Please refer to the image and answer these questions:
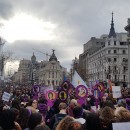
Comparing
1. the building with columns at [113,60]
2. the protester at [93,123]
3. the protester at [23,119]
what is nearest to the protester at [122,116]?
the protester at [93,123]

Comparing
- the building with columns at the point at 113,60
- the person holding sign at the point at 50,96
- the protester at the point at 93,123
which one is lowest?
the protester at the point at 93,123

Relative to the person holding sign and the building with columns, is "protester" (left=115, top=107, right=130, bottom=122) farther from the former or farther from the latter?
the building with columns

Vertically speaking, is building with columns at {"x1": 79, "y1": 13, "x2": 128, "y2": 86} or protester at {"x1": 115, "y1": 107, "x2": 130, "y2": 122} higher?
building with columns at {"x1": 79, "y1": 13, "x2": 128, "y2": 86}

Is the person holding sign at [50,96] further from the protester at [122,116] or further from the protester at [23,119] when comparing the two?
the protester at [122,116]

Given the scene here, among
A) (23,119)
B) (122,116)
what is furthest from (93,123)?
(23,119)

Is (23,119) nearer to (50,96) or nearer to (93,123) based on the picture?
(93,123)

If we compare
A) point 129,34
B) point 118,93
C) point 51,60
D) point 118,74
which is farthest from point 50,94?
point 51,60

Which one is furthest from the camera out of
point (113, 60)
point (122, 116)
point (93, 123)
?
point (113, 60)

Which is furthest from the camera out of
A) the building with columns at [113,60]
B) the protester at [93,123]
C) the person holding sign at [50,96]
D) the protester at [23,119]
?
the building with columns at [113,60]

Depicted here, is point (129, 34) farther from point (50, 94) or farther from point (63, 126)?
point (63, 126)

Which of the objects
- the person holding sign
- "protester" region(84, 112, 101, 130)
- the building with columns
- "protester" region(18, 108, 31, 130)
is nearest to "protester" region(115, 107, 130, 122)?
"protester" region(84, 112, 101, 130)

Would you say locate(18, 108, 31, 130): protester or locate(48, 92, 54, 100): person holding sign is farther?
locate(48, 92, 54, 100): person holding sign

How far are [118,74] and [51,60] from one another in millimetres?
77940

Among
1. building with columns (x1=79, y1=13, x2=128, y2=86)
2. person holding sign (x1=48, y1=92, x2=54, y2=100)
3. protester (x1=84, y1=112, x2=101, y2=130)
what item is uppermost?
building with columns (x1=79, y1=13, x2=128, y2=86)
